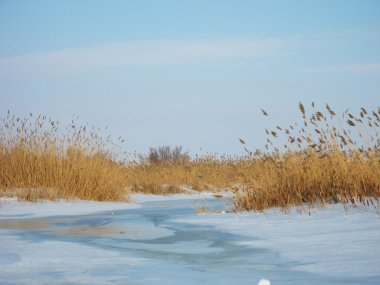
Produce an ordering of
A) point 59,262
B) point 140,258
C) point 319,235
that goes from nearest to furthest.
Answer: point 59,262
point 140,258
point 319,235

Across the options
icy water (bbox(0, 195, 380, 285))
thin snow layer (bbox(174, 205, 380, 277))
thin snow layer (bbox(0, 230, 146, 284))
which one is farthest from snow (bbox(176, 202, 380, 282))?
thin snow layer (bbox(0, 230, 146, 284))

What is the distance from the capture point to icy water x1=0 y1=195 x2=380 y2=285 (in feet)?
8.82

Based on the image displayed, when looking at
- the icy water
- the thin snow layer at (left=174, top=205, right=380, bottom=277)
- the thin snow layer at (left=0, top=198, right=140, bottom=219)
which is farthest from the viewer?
the thin snow layer at (left=0, top=198, right=140, bottom=219)

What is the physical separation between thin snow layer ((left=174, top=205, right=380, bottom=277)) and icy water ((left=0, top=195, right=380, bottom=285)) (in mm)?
110

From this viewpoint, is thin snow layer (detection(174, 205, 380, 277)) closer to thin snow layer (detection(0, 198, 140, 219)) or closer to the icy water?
the icy water

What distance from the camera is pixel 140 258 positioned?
133 inches

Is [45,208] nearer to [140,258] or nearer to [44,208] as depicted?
[44,208]

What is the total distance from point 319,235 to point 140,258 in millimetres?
1421

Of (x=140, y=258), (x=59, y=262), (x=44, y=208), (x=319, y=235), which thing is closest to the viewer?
(x=59, y=262)

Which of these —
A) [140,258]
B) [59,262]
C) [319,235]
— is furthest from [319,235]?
[59,262]

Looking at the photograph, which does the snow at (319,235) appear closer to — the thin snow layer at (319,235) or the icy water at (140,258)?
the thin snow layer at (319,235)

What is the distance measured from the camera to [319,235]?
13.5 ft

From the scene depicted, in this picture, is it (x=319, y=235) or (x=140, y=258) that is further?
(x=319, y=235)

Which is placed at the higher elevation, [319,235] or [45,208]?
[45,208]
